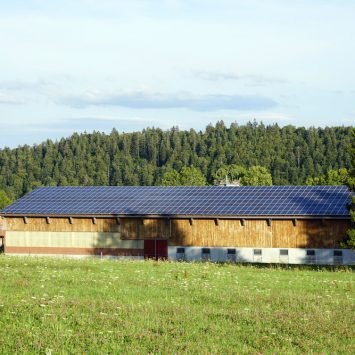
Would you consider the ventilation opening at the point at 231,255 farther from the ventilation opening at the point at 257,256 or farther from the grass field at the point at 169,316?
the grass field at the point at 169,316

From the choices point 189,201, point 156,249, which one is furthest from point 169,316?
point 189,201

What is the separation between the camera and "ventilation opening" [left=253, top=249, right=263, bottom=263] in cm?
5581

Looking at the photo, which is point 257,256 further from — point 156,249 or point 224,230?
point 156,249

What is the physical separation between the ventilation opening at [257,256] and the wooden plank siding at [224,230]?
409 mm

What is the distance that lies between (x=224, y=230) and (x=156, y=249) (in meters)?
6.01

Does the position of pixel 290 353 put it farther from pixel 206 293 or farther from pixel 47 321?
pixel 206 293

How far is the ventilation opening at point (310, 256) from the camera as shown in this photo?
5454 cm

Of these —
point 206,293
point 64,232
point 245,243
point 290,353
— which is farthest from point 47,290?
point 64,232

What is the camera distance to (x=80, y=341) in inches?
578

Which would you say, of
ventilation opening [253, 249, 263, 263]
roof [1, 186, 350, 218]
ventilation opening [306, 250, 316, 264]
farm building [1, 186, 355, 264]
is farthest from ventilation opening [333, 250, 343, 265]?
ventilation opening [253, 249, 263, 263]

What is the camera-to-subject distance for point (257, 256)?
55.9m

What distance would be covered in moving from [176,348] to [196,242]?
142 feet

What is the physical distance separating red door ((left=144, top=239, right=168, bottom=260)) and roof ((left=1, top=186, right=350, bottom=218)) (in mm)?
2373

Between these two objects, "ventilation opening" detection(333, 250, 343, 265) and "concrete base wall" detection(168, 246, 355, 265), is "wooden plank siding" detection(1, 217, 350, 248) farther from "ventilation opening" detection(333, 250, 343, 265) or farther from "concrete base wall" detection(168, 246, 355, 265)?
"ventilation opening" detection(333, 250, 343, 265)
